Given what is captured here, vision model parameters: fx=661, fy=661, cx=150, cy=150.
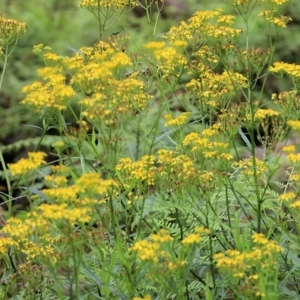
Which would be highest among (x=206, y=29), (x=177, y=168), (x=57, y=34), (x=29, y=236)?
(x=206, y=29)

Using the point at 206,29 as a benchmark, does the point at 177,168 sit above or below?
below

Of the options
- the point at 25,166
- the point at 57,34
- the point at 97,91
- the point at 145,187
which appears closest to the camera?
the point at 25,166

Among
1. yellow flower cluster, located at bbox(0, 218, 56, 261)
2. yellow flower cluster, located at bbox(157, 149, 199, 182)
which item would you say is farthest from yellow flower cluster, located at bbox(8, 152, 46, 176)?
yellow flower cluster, located at bbox(157, 149, 199, 182)

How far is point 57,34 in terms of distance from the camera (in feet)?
19.3

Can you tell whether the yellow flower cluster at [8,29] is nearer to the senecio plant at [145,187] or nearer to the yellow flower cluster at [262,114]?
the senecio plant at [145,187]

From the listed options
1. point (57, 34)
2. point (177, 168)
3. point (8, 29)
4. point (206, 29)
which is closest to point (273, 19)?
point (206, 29)

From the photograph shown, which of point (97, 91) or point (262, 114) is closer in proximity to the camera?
point (97, 91)

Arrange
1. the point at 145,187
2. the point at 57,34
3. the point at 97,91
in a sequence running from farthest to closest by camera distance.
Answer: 1. the point at 57,34
2. the point at 145,187
3. the point at 97,91

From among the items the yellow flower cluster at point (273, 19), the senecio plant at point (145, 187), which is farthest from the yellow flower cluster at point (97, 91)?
the yellow flower cluster at point (273, 19)

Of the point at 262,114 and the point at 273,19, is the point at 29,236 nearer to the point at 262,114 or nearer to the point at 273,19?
the point at 262,114

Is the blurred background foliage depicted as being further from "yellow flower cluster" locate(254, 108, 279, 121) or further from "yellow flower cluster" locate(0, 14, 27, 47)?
"yellow flower cluster" locate(254, 108, 279, 121)

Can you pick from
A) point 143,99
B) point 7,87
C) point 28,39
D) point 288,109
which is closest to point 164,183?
point 143,99

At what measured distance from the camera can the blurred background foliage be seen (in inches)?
210

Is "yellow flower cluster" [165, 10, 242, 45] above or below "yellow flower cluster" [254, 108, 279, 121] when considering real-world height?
above
